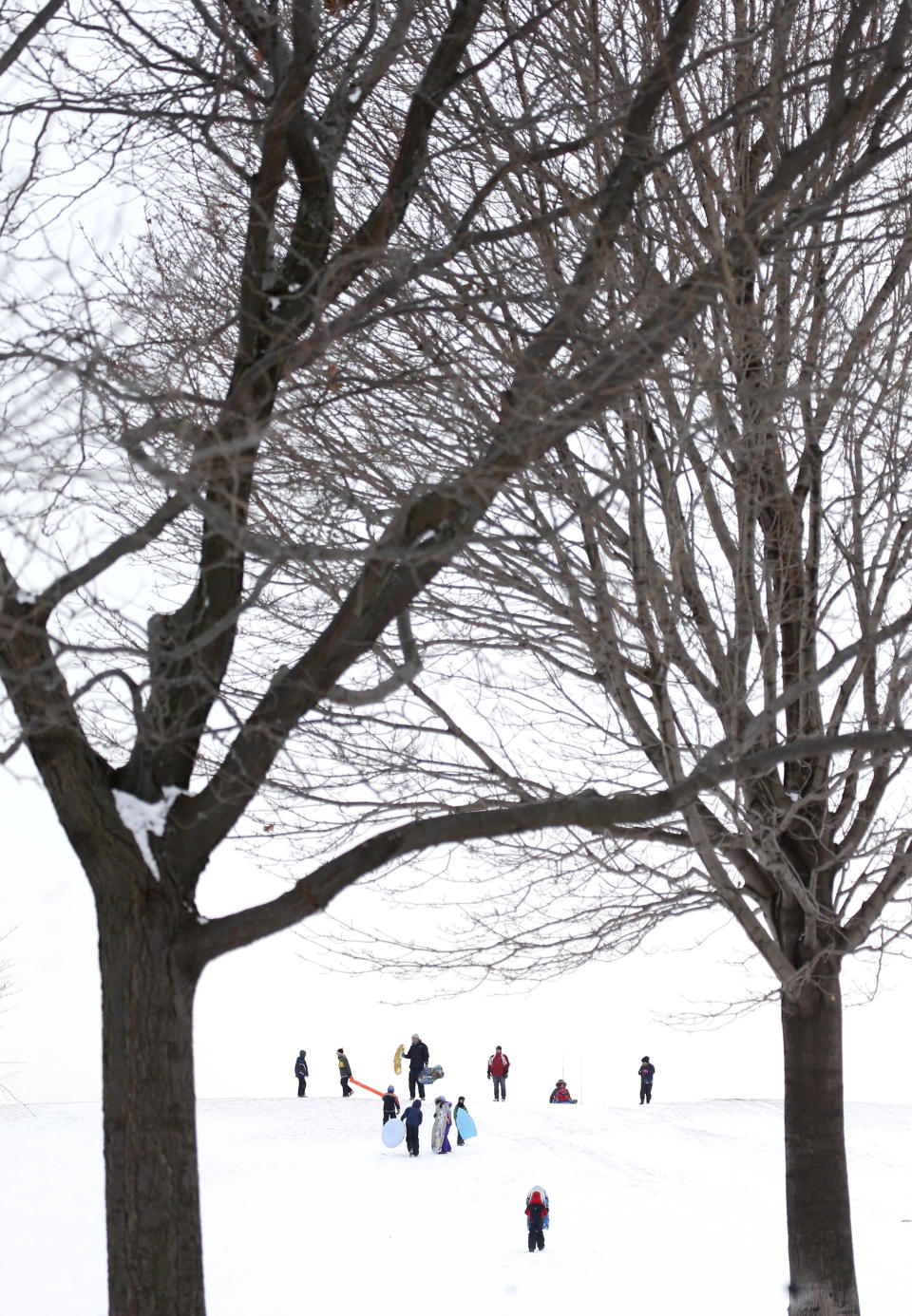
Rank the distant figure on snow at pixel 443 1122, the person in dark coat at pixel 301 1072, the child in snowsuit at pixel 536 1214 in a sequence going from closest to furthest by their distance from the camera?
the child in snowsuit at pixel 536 1214, the distant figure on snow at pixel 443 1122, the person in dark coat at pixel 301 1072

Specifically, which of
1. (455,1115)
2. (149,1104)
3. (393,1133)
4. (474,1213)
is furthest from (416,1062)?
(149,1104)

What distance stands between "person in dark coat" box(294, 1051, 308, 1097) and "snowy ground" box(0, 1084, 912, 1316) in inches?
70.8

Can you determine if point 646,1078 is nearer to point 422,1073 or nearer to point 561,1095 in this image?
point 561,1095

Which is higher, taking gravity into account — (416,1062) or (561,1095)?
(416,1062)

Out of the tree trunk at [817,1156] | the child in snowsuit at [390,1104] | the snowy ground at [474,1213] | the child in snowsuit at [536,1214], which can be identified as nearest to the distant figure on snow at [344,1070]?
the snowy ground at [474,1213]

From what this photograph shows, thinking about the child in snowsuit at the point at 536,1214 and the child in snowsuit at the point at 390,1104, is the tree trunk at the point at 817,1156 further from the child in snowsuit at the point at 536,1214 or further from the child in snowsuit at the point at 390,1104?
the child in snowsuit at the point at 390,1104

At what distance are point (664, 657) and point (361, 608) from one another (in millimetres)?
2012

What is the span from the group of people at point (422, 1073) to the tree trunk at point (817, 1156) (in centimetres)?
1238

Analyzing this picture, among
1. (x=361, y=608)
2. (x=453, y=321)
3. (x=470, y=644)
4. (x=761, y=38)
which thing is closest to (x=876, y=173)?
(x=761, y=38)

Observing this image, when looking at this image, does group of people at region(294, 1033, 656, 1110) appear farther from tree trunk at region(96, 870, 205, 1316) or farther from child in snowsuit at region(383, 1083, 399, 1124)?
tree trunk at region(96, 870, 205, 1316)

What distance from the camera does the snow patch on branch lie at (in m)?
5.03

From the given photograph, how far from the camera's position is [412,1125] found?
16.1 m

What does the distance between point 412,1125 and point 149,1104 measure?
39.5 feet

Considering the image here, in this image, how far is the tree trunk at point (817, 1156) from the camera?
7289 millimetres
